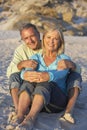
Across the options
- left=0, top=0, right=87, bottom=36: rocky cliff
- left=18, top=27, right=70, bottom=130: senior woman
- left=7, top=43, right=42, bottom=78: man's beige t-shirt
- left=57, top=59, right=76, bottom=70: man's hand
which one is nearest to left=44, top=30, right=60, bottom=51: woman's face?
left=18, top=27, right=70, bottom=130: senior woman

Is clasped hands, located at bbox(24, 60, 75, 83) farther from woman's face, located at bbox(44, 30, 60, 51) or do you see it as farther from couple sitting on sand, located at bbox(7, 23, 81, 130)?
woman's face, located at bbox(44, 30, 60, 51)

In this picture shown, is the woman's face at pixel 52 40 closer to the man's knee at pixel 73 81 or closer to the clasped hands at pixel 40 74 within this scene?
the clasped hands at pixel 40 74

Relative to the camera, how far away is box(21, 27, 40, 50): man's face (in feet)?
16.8

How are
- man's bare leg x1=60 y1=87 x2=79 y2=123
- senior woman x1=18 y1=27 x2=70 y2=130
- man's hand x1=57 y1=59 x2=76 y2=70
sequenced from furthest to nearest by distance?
man's hand x1=57 y1=59 x2=76 y2=70 < man's bare leg x1=60 y1=87 x2=79 y2=123 < senior woman x1=18 y1=27 x2=70 y2=130

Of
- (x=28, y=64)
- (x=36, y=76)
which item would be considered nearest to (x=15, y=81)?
(x=28, y=64)

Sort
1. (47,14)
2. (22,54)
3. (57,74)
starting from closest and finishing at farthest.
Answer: (57,74) → (22,54) → (47,14)

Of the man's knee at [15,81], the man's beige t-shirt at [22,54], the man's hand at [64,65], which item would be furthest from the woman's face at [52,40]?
the man's knee at [15,81]

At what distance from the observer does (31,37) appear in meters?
5.13

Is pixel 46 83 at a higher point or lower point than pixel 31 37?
lower

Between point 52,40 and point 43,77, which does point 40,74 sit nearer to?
point 43,77

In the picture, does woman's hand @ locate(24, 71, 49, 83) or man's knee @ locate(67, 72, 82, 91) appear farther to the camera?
man's knee @ locate(67, 72, 82, 91)

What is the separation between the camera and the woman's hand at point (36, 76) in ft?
15.3

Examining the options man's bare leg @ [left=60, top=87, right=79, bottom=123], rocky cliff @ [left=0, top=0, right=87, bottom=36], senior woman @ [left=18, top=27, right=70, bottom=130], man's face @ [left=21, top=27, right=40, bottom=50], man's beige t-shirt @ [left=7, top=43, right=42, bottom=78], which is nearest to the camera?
senior woman @ [left=18, top=27, right=70, bottom=130]

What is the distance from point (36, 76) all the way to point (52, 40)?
485 mm
